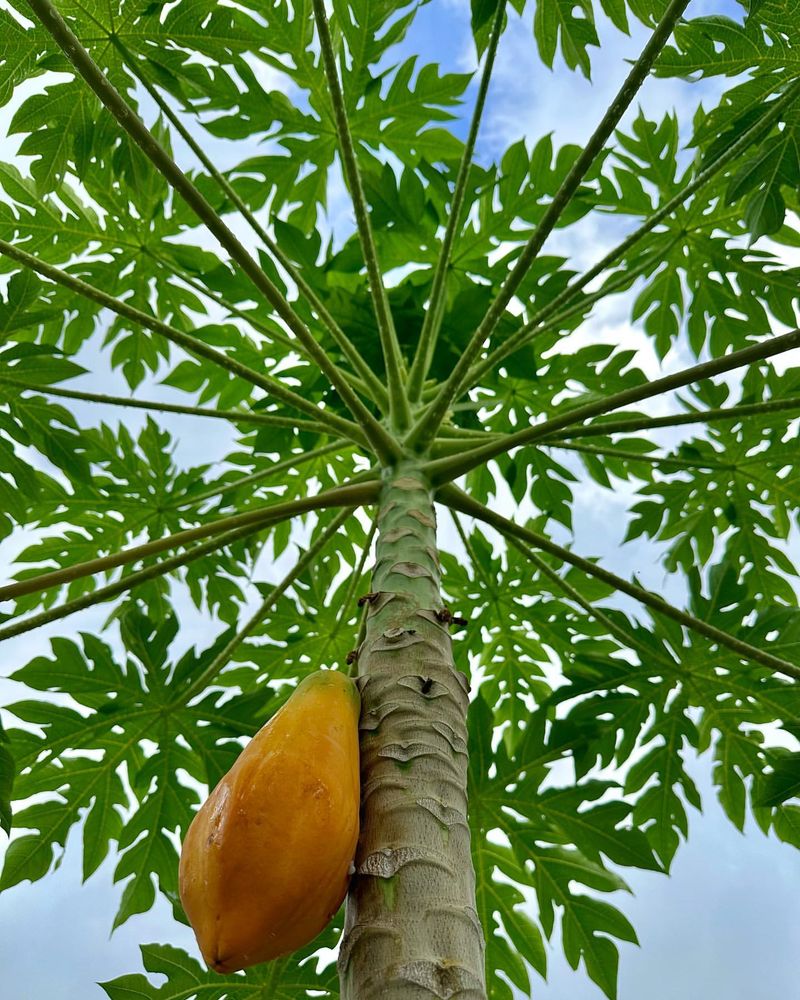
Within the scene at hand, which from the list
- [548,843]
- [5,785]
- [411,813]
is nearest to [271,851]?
[411,813]

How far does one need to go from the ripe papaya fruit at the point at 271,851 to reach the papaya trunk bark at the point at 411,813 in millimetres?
60

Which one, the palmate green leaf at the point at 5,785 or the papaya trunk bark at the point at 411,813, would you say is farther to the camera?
the palmate green leaf at the point at 5,785

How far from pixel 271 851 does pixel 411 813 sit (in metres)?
0.24

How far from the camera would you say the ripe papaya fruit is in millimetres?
1257

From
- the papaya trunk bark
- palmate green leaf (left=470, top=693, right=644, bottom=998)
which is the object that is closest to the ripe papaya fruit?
the papaya trunk bark

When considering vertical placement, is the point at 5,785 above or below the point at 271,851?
above

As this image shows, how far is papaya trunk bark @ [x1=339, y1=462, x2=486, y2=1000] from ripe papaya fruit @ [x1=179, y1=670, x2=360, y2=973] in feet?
0.20

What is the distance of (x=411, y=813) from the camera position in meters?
1.39

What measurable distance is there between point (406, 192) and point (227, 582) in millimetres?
1705

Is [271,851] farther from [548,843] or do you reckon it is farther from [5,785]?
[548,843]

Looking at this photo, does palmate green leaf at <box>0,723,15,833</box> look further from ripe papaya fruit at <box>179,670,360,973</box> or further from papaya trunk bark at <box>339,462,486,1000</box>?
papaya trunk bark at <box>339,462,486,1000</box>

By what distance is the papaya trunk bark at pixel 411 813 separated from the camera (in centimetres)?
121

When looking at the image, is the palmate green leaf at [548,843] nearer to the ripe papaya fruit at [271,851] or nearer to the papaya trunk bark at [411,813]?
the papaya trunk bark at [411,813]

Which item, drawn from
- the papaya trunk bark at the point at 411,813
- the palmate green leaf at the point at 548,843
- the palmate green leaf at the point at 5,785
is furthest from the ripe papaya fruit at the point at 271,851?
the palmate green leaf at the point at 548,843
